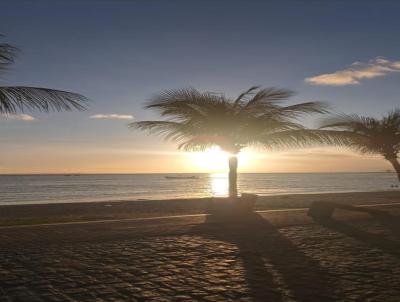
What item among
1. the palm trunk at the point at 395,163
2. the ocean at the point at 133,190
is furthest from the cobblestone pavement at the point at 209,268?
the ocean at the point at 133,190

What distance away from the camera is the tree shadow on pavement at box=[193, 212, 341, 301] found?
5.34 metres

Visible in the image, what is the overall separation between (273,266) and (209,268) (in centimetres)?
102

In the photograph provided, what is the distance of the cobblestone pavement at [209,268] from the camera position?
17.6 feet

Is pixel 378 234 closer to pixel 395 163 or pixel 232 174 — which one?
pixel 232 174

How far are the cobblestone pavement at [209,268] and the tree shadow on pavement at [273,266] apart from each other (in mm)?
13

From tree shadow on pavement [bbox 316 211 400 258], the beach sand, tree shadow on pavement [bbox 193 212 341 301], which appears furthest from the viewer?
the beach sand

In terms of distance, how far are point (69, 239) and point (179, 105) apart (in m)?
7.76

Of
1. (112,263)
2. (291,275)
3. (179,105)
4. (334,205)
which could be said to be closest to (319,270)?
(291,275)

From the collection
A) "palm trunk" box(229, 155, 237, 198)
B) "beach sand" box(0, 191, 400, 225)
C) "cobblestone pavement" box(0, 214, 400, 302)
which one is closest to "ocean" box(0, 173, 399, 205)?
"beach sand" box(0, 191, 400, 225)

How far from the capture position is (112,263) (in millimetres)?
7168

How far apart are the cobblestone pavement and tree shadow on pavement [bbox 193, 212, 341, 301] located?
0.04ft

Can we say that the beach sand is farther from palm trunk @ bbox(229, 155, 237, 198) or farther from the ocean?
the ocean

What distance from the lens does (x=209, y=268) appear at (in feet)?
22.2

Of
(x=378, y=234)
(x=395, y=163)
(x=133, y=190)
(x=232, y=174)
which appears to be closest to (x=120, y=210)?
(x=232, y=174)
